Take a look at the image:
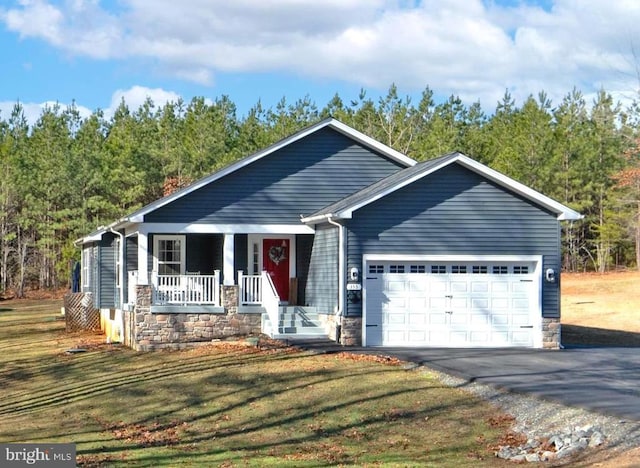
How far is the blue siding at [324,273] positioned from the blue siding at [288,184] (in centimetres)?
128

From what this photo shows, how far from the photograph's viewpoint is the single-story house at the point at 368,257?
2539 centimetres

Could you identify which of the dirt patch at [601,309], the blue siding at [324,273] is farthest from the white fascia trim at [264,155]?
the dirt patch at [601,309]

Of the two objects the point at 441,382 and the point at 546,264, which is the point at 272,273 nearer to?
the point at 546,264

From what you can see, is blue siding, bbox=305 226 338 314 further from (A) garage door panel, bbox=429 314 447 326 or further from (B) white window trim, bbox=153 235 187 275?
(B) white window trim, bbox=153 235 187 275

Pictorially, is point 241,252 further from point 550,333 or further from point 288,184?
point 550,333

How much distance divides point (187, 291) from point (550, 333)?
30.8ft

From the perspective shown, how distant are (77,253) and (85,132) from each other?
17.2 meters

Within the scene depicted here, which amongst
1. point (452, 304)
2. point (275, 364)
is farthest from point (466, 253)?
point (275, 364)

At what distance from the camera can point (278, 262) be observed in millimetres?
29922

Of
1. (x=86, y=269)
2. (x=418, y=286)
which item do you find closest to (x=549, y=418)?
(x=418, y=286)

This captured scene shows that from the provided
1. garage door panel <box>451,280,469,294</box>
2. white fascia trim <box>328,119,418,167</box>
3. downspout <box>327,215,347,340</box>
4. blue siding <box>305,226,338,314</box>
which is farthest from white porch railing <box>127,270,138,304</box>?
garage door panel <box>451,280,469,294</box>

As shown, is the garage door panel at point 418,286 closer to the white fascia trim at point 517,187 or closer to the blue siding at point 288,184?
the white fascia trim at point 517,187

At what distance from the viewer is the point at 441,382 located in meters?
19.2

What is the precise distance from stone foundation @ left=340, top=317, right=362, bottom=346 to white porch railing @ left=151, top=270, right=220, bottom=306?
3.68m
